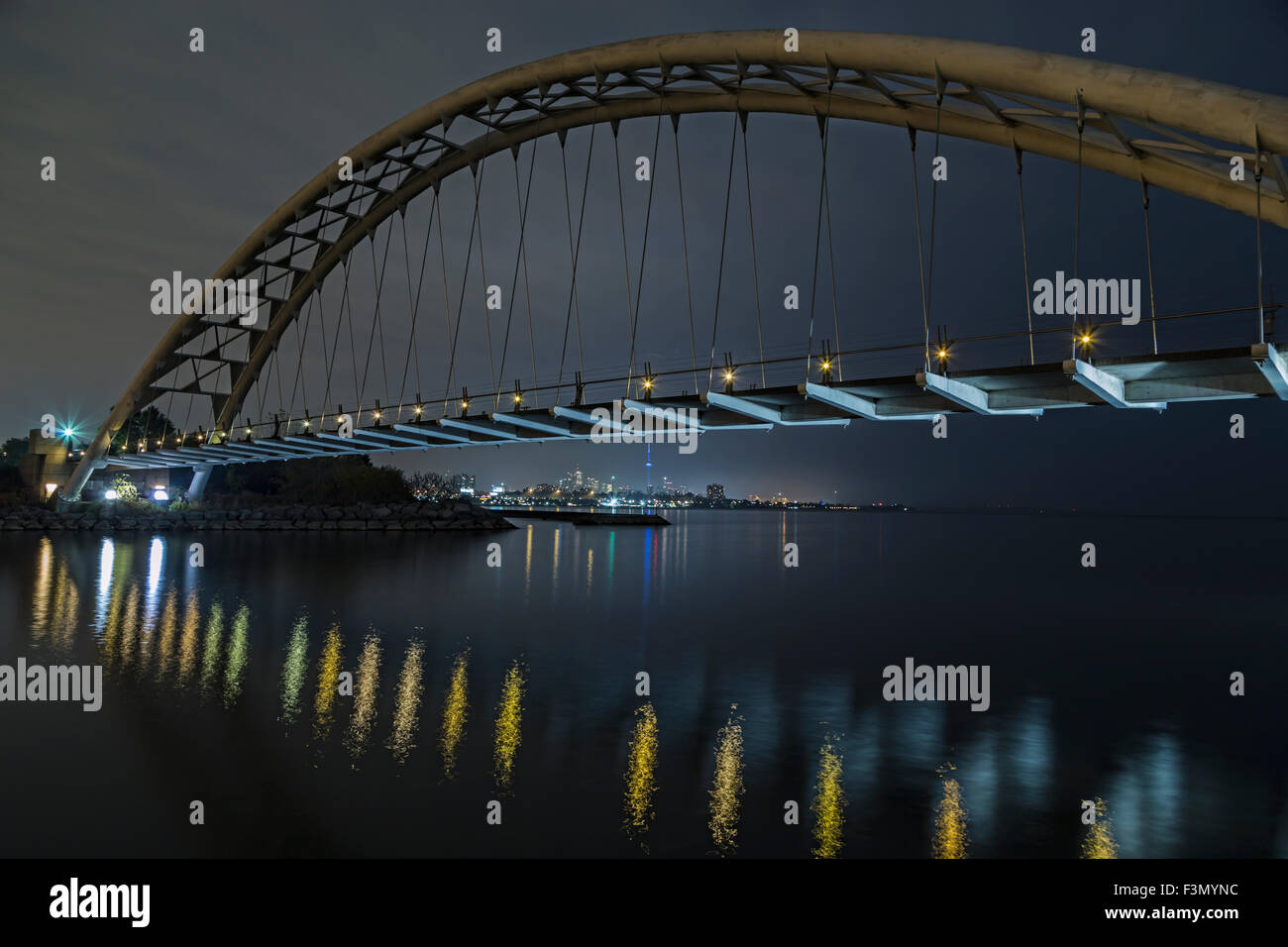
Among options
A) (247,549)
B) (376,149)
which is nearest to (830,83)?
(376,149)

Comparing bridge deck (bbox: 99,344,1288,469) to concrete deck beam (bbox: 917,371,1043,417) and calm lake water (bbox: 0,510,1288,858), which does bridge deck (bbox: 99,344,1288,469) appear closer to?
concrete deck beam (bbox: 917,371,1043,417)

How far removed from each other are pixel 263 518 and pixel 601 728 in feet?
195

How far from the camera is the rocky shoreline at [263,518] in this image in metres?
57.1

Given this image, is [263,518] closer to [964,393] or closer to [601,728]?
[601,728]

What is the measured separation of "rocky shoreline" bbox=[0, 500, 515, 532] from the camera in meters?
57.1

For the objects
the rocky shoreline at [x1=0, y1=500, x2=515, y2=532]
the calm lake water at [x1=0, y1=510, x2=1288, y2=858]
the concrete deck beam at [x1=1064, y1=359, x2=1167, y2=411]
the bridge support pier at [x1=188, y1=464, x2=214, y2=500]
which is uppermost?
the bridge support pier at [x1=188, y1=464, x2=214, y2=500]

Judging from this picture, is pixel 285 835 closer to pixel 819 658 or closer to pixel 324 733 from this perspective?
pixel 324 733

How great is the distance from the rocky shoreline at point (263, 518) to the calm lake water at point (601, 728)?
94.3ft

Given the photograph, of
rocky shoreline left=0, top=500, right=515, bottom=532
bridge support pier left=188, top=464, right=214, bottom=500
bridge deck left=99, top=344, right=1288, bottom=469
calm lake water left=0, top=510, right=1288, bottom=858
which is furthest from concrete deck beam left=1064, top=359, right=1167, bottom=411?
bridge support pier left=188, top=464, right=214, bottom=500

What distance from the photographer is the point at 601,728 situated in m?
13.8

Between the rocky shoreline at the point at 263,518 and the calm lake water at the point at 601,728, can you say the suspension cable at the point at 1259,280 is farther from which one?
the rocky shoreline at the point at 263,518

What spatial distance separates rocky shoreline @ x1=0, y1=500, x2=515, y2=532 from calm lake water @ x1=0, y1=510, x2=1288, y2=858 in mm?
28731
